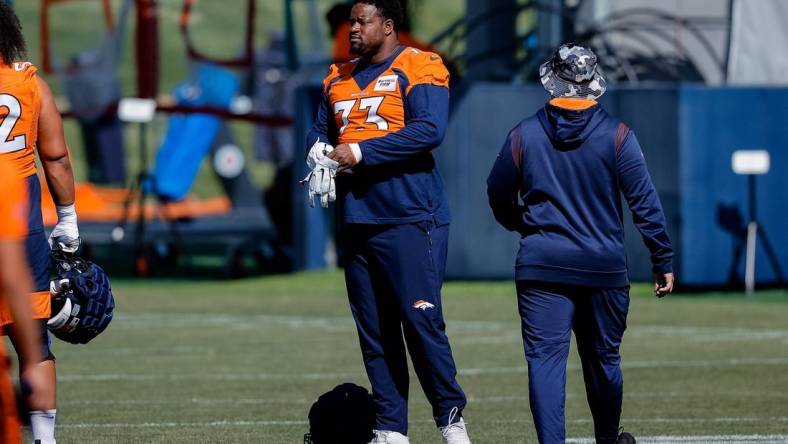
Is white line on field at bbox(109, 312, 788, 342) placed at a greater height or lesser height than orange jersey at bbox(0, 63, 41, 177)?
lesser

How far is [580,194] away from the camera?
324 inches

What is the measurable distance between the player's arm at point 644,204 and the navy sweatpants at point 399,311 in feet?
3.48

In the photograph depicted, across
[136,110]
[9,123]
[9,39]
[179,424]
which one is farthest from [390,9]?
[136,110]

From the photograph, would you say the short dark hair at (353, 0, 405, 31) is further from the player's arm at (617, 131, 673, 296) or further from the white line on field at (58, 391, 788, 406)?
the white line on field at (58, 391, 788, 406)

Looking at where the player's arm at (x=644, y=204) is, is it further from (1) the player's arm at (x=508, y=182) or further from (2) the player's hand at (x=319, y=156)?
(2) the player's hand at (x=319, y=156)

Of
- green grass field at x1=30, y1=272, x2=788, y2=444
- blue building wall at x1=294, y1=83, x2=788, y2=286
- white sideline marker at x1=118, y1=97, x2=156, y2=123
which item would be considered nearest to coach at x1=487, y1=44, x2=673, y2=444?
green grass field at x1=30, y1=272, x2=788, y2=444

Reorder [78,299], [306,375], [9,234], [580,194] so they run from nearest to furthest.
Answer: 1. [9,234]
2. [580,194]
3. [78,299]
4. [306,375]

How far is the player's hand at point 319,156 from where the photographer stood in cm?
860

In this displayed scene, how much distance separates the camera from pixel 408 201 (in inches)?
345

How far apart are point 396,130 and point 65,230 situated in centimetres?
167

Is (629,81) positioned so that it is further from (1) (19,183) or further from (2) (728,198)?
(1) (19,183)

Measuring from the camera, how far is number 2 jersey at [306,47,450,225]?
8.70 metres

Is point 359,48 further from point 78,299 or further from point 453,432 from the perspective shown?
point 453,432

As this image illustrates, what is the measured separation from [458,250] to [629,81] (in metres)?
3.51
